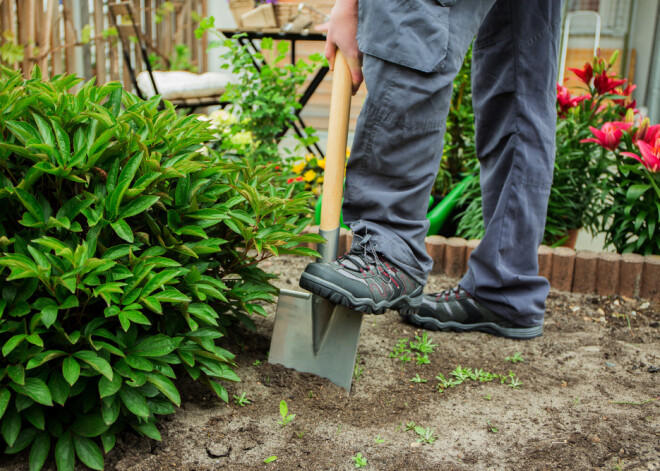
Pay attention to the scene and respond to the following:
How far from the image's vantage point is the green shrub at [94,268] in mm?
1101

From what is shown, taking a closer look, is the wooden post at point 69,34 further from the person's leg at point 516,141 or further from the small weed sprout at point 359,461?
the small weed sprout at point 359,461

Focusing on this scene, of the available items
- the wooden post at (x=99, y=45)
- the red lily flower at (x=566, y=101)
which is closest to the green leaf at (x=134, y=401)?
the red lily flower at (x=566, y=101)

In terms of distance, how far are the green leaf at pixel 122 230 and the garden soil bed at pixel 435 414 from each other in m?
0.46

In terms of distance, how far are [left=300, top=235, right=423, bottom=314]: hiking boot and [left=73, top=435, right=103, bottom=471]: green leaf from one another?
607mm

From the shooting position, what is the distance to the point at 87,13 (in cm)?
439

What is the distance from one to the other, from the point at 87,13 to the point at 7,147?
378 cm

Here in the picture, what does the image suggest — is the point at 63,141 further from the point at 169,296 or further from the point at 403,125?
the point at 403,125

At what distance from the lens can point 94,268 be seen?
43.6 inches

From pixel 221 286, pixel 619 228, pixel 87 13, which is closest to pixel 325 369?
pixel 221 286

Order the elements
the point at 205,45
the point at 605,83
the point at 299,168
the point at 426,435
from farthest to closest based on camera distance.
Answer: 1. the point at 205,45
2. the point at 299,168
3. the point at 605,83
4. the point at 426,435

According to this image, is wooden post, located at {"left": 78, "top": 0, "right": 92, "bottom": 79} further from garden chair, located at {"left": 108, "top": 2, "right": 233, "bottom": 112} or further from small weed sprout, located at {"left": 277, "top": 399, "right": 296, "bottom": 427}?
small weed sprout, located at {"left": 277, "top": 399, "right": 296, "bottom": 427}

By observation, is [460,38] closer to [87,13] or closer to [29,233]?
[29,233]

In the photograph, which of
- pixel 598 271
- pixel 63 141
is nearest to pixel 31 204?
pixel 63 141

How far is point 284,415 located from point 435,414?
0.38 m
